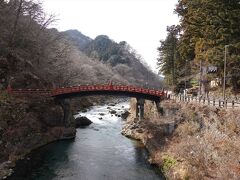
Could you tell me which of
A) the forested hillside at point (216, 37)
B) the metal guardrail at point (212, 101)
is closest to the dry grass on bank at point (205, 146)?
the metal guardrail at point (212, 101)

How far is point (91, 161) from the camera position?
133 ft

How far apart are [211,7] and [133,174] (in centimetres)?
2308

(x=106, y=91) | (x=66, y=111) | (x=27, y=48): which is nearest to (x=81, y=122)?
(x=66, y=111)

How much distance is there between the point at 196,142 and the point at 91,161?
41.1 ft

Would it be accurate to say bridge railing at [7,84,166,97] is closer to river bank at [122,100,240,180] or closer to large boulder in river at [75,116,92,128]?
river bank at [122,100,240,180]

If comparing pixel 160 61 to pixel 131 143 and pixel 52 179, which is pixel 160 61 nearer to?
pixel 131 143

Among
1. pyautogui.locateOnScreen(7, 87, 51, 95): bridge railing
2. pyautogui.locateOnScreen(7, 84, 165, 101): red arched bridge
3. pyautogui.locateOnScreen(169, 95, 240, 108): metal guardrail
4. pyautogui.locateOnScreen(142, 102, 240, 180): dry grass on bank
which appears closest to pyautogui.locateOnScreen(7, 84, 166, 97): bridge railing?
pyautogui.locateOnScreen(7, 84, 165, 101): red arched bridge

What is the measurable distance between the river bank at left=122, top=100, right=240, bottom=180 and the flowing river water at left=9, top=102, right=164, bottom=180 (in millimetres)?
1855

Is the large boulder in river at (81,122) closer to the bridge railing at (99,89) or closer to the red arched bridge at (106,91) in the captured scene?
the red arched bridge at (106,91)

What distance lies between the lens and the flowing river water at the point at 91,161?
1372 inches

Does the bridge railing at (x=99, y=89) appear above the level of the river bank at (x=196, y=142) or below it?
above

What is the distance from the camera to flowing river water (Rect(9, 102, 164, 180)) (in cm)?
3484

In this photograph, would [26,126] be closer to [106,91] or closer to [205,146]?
[106,91]

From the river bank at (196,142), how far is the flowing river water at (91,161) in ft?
6.08
